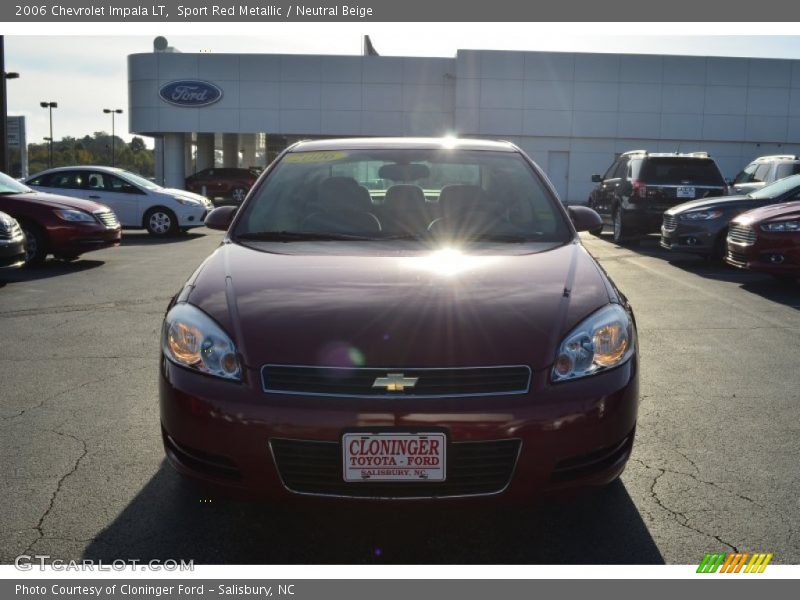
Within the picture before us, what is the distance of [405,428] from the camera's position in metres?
2.67

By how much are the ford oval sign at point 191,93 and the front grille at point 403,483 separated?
42.0 m

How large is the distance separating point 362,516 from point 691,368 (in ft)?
11.0

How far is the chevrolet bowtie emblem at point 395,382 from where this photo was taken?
2.72 meters

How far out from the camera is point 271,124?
42.7 m

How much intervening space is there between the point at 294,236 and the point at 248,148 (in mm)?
53831

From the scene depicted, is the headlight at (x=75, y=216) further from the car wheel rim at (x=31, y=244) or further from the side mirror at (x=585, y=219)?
the side mirror at (x=585, y=219)

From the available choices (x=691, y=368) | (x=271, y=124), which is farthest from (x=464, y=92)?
(x=691, y=368)

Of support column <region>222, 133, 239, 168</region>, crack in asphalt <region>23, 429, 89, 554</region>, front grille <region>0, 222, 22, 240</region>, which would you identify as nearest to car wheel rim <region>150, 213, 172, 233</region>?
front grille <region>0, 222, 22, 240</region>

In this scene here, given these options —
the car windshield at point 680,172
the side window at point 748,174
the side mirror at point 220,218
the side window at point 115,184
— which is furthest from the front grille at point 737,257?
the side window at point 115,184

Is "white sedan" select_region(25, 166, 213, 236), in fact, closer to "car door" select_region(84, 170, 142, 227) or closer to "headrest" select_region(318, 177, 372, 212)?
"car door" select_region(84, 170, 142, 227)

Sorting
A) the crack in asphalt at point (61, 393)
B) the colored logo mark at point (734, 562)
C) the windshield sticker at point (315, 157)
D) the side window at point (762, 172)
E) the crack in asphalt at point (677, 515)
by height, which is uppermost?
the side window at point (762, 172)
